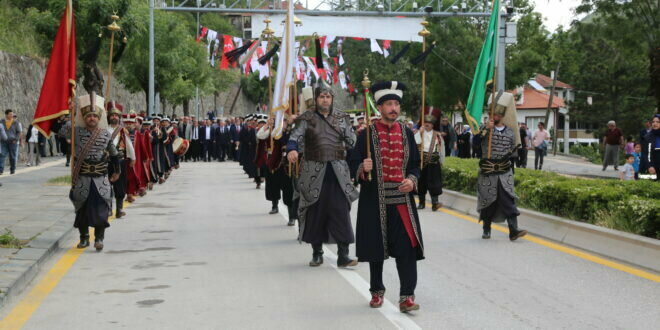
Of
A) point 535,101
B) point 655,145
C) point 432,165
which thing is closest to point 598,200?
point 432,165

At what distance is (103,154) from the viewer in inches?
458

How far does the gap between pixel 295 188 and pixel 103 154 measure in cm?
251

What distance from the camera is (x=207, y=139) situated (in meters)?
42.2

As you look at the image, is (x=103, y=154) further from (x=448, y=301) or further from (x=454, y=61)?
(x=454, y=61)

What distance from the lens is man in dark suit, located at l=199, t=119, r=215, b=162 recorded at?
41.9m

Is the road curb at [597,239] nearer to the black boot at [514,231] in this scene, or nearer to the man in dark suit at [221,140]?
the black boot at [514,231]

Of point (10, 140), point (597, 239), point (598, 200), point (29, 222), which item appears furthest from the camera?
point (10, 140)

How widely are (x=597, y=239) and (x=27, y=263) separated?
625 cm

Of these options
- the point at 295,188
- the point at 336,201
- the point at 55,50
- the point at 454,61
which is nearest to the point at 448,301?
the point at 336,201

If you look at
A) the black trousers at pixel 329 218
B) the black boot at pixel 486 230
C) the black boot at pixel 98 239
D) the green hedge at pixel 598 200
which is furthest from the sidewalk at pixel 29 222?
the green hedge at pixel 598 200

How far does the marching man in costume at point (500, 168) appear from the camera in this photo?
1252 centimetres

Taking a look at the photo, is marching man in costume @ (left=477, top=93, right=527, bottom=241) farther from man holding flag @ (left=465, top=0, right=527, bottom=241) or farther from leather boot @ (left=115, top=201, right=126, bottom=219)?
leather boot @ (left=115, top=201, right=126, bottom=219)

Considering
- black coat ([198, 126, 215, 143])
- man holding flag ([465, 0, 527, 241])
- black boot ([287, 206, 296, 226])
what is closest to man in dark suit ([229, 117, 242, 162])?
black coat ([198, 126, 215, 143])

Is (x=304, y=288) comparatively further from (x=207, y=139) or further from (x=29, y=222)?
(x=207, y=139)
